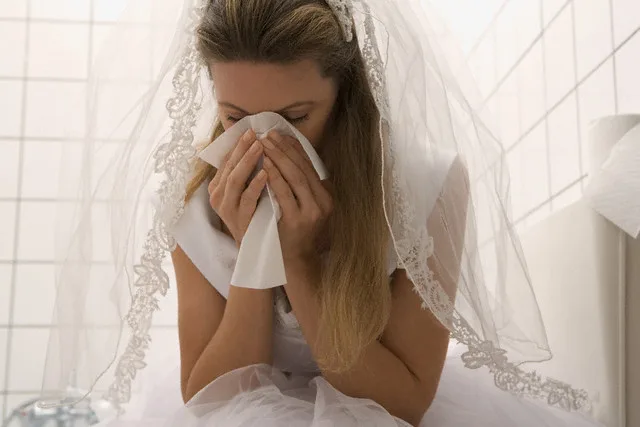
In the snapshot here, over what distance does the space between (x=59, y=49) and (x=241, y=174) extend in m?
1.49

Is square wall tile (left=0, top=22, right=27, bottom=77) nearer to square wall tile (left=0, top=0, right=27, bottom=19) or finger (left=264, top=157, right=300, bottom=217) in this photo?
square wall tile (left=0, top=0, right=27, bottom=19)

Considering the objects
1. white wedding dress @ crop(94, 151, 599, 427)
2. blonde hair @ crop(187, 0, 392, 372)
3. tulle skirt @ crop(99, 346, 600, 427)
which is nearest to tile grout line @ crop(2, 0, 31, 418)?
white wedding dress @ crop(94, 151, 599, 427)

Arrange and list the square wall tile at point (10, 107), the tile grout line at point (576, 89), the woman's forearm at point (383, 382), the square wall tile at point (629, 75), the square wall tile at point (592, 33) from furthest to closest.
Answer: the square wall tile at point (10, 107)
the tile grout line at point (576, 89)
the square wall tile at point (592, 33)
the square wall tile at point (629, 75)
the woman's forearm at point (383, 382)

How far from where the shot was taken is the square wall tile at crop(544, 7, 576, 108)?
55.5 inches


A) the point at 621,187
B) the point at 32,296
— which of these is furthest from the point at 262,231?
the point at 32,296

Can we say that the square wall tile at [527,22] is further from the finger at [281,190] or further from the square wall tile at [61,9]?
the square wall tile at [61,9]

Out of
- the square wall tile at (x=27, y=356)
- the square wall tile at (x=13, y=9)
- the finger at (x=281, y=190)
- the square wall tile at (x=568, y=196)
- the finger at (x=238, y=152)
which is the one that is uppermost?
the square wall tile at (x=13, y=9)

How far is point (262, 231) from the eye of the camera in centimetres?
92

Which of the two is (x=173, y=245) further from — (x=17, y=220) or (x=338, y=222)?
(x=17, y=220)

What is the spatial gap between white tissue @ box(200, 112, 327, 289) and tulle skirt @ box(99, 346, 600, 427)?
0.13m

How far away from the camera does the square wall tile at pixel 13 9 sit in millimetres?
2211

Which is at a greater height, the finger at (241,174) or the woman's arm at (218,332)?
the finger at (241,174)

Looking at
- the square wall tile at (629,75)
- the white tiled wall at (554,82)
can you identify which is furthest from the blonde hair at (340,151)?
the square wall tile at (629,75)

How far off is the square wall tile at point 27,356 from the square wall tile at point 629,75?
1527 mm
